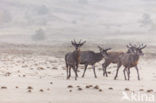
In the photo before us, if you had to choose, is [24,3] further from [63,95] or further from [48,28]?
[63,95]

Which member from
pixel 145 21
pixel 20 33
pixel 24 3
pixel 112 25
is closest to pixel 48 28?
pixel 20 33

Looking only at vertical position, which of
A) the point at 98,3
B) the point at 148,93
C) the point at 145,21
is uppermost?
the point at 98,3

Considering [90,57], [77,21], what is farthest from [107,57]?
[77,21]

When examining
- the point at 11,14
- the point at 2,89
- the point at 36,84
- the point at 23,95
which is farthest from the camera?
the point at 11,14

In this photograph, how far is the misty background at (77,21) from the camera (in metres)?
86.3

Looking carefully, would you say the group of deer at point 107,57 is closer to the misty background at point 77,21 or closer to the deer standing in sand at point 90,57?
the deer standing in sand at point 90,57

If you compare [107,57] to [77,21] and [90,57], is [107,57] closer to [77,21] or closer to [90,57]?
[90,57]

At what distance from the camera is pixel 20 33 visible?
93.9m

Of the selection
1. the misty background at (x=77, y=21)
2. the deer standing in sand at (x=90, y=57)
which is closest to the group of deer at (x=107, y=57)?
the deer standing in sand at (x=90, y=57)

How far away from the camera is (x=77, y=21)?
119375 mm

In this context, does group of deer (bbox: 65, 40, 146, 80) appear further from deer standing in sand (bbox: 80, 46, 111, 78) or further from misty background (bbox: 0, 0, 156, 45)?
misty background (bbox: 0, 0, 156, 45)

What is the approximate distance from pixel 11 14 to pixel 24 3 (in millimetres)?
17584

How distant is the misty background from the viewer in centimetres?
8631

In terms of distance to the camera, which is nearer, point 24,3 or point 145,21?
point 145,21
